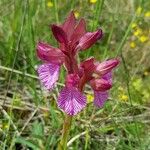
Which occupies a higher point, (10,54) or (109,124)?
(10,54)

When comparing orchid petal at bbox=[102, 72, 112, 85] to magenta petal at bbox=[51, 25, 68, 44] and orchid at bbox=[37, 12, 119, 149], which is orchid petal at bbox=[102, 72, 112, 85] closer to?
orchid at bbox=[37, 12, 119, 149]

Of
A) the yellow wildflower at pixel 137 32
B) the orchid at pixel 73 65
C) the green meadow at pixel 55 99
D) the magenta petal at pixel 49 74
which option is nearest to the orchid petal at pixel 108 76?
the orchid at pixel 73 65

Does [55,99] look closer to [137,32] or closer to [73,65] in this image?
[73,65]

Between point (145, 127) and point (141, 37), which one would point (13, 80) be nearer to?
point (145, 127)

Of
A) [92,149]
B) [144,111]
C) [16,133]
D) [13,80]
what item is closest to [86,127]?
[92,149]

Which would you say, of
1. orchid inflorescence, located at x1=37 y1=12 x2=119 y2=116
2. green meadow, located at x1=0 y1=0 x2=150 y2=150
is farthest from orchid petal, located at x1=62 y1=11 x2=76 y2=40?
green meadow, located at x1=0 y1=0 x2=150 y2=150

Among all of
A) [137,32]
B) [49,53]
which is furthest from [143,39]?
[49,53]

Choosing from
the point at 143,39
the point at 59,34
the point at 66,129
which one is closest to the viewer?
the point at 59,34
